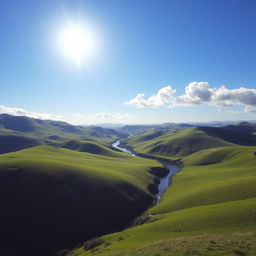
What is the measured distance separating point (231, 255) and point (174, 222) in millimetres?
23283

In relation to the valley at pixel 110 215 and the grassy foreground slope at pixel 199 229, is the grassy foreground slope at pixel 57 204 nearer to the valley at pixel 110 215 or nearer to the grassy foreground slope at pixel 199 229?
the valley at pixel 110 215

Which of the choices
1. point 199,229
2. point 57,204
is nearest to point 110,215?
point 57,204

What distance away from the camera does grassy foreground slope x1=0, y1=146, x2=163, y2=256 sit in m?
48.2

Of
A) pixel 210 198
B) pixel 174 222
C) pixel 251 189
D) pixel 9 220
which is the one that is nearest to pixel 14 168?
pixel 9 220

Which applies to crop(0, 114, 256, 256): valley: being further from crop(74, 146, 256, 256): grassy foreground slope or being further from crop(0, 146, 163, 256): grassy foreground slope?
crop(74, 146, 256, 256): grassy foreground slope

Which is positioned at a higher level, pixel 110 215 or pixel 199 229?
pixel 199 229

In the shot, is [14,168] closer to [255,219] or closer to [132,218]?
[132,218]

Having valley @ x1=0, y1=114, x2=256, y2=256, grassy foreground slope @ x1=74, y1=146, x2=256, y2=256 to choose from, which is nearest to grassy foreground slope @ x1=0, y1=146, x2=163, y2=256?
valley @ x1=0, y1=114, x2=256, y2=256

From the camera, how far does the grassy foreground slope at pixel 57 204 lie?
48200 mm

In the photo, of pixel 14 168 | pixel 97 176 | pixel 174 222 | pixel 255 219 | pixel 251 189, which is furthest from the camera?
pixel 97 176

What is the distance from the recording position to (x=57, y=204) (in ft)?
196

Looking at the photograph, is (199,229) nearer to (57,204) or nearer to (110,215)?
(110,215)

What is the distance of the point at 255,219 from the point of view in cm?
3675

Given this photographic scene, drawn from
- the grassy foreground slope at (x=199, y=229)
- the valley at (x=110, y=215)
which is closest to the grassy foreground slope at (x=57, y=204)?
the valley at (x=110, y=215)
